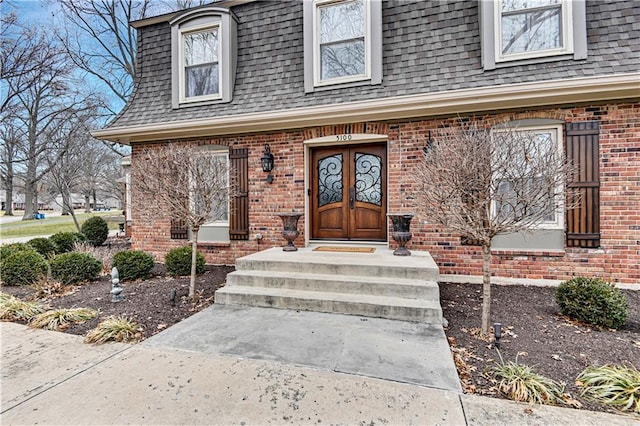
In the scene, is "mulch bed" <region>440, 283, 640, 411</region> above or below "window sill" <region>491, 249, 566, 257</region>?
below

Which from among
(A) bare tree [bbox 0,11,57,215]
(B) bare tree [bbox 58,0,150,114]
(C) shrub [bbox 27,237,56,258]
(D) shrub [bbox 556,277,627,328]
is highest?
(B) bare tree [bbox 58,0,150,114]

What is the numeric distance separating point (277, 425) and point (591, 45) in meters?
6.50

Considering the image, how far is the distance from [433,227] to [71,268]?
6.25 meters

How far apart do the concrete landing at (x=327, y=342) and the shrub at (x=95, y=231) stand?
311 inches

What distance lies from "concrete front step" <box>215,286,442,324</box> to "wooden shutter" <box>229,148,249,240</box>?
210 centimetres

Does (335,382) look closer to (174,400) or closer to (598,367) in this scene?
(174,400)

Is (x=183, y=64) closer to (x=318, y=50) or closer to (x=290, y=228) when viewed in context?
(x=318, y=50)

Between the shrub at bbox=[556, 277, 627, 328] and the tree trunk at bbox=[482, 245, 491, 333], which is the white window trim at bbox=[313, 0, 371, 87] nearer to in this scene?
the tree trunk at bbox=[482, 245, 491, 333]

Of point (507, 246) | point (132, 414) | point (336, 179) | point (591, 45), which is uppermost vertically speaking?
point (591, 45)

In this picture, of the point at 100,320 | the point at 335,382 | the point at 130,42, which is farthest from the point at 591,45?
the point at 130,42

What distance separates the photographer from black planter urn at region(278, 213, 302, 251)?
562 cm

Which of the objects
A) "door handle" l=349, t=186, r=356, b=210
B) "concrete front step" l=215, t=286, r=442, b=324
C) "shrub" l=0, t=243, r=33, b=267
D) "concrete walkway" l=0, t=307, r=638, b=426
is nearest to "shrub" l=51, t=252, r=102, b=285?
"shrub" l=0, t=243, r=33, b=267

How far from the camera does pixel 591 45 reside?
4.82 meters

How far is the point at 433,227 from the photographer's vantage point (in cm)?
551
